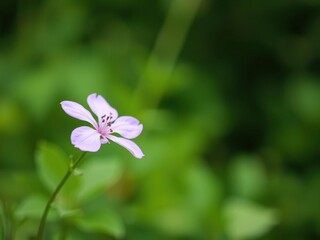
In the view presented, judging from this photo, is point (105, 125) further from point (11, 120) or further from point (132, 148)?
point (11, 120)

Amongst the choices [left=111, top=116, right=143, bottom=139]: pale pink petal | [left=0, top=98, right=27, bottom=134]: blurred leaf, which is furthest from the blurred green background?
[left=111, top=116, right=143, bottom=139]: pale pink petal

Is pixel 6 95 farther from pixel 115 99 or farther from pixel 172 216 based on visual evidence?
pixel 172 216

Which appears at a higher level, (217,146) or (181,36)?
(181,36)

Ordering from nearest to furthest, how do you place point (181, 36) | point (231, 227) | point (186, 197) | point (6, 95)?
point (231, 227)
point (186, 197)
point (6, 95)
point (181, 36)

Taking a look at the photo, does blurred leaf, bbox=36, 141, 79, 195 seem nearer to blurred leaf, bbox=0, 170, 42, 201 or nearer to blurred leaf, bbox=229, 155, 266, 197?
blurred leaf, bbox=0, 170, 42, 201

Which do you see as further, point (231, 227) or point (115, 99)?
point (115, 99)

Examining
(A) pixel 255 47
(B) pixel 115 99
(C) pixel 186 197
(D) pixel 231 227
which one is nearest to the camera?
(D) pixel 231 227

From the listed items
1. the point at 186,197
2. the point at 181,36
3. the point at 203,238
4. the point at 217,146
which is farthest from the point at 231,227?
the point at 181,36
